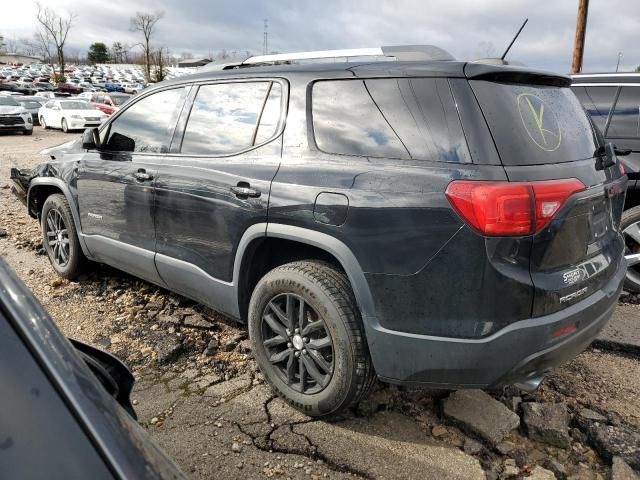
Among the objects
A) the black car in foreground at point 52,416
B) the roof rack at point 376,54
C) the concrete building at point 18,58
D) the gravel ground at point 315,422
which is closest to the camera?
the black car in foreground at point 52,416

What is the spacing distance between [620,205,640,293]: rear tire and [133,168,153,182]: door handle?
13.2 feet

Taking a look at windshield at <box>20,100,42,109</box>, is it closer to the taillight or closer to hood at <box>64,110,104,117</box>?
hood at <box>64,110,104,117</box>

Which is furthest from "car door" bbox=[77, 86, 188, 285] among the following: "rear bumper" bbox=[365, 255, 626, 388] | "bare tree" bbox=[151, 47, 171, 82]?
"bare tree" bbox=[151, 47, 171, 82]

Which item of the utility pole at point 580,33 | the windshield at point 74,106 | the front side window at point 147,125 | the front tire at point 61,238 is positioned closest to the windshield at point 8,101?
the windshield at point 74,106

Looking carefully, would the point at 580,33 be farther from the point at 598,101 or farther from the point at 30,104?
the point at 30,104

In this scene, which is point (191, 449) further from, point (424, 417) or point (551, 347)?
point (551, 347)

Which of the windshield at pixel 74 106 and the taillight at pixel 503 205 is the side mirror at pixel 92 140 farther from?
the windshield at pixel 74 106

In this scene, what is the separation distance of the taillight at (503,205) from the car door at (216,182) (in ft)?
Answer: 3.51

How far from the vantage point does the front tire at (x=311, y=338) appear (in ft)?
8.07

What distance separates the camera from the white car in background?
2144cm

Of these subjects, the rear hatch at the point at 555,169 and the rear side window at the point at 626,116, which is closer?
the rear hatch at the point at 555,169

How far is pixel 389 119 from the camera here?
2398 millimetres

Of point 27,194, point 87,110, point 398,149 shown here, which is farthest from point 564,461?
point 87,110

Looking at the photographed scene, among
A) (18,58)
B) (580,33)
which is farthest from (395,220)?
(18,58)
